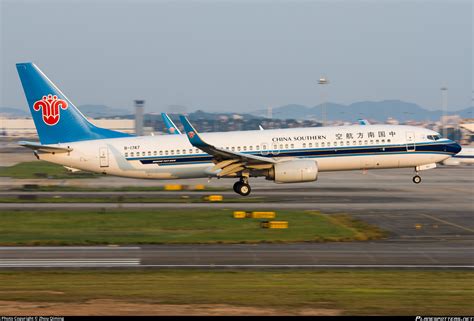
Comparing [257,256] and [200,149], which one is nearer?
[257,256]

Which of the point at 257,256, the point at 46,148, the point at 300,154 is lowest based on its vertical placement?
the point at 257,256

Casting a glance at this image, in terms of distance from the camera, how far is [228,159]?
4694cm

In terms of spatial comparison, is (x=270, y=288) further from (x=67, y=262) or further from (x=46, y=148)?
(x=46, y=148)

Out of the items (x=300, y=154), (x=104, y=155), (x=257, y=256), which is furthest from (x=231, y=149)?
(x=257, y=256)

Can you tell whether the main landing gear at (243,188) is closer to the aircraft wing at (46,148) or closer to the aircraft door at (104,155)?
the aircraft door at (104,155)

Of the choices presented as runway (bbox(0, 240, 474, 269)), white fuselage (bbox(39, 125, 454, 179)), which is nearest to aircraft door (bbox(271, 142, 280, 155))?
white fuselage (bbox(39, 125, 454, 179))

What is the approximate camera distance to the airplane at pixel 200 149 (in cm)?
4719

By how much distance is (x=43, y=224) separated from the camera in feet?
117

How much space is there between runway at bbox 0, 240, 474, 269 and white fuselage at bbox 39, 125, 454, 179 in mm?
17729

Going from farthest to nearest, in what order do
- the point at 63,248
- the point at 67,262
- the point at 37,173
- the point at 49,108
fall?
the point at 37,173
the point at 49,108
the point at 63,248
the point at 67,262

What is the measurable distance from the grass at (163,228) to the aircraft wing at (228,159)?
18.7ft

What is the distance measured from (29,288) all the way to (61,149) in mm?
26387

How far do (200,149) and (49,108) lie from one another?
10636mm

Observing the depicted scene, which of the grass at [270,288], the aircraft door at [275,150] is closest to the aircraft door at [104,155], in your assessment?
the aircraft door at [275,150]
